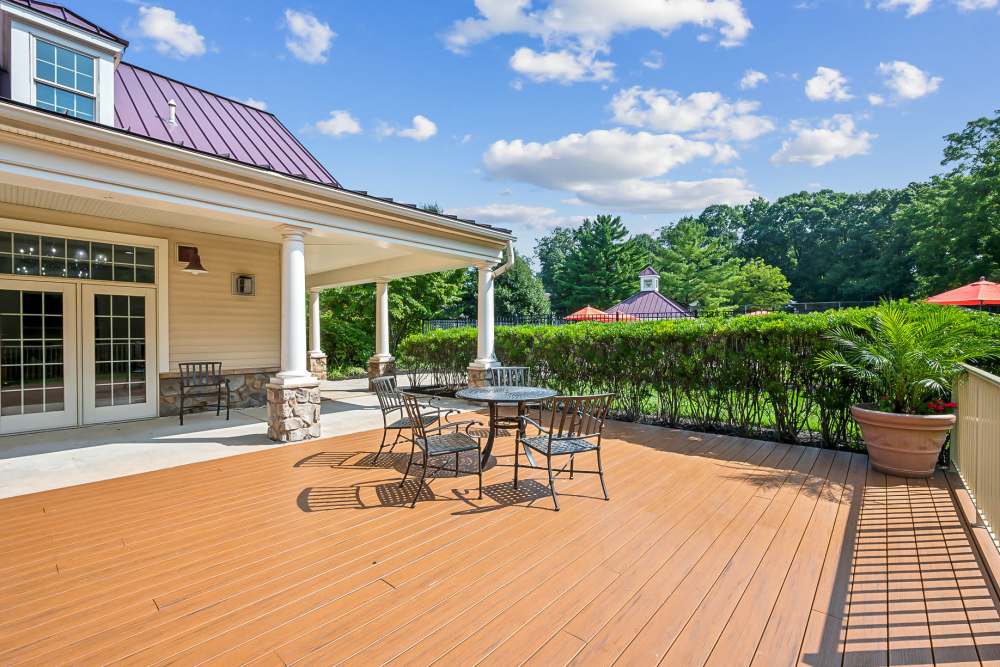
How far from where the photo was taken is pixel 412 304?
1909cm

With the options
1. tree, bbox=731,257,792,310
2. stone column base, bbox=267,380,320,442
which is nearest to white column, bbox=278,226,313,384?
stone column base, bbox=267,380,320,442

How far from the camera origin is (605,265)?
3516 centimetres

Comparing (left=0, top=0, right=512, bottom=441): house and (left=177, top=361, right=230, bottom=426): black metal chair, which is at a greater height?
(left=0, top=0, right=512, bottom=441): house

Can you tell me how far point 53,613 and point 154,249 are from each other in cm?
627

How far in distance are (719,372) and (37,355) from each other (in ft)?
29.0

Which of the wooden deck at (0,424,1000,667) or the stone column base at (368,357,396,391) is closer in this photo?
the wooden deck at (0,424,1000,667)

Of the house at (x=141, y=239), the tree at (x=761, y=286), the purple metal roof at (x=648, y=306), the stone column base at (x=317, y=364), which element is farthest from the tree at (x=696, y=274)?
the house at (x=141, y=239)

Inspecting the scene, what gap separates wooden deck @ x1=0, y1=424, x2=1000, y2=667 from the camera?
6.65 feet

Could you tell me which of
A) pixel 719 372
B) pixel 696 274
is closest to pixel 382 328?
pixel 719 372

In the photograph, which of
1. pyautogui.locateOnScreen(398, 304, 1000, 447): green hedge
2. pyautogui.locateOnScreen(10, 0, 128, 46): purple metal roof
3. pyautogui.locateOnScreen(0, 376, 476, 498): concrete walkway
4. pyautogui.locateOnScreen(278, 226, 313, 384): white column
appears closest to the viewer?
pyautogui.locateOnScreen(0, 376, 476, 498): concrete walkway

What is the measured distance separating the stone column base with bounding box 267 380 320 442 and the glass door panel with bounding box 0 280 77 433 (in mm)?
3027

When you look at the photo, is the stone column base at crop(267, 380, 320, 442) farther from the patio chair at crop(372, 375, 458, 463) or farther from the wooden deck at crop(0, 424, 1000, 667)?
the wooden deck at crop(0, 424, 1000, 667)

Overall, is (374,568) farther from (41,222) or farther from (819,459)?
(41,222)

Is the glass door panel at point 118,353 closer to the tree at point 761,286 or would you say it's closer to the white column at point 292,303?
the white column at point 292,303
